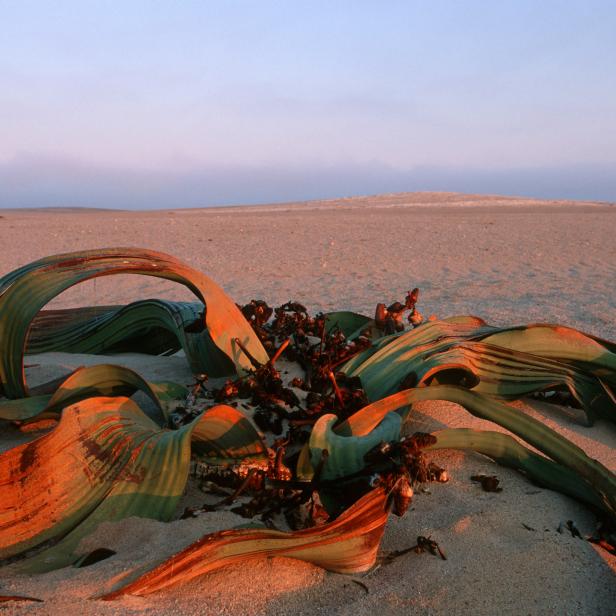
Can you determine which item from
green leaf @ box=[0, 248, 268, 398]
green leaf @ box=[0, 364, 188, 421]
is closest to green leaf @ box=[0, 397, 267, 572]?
green leaf @ box=[0, 364, 188, 421]

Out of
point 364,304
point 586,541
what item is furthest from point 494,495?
point 364,304

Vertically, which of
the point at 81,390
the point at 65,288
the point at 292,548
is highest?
the point at 65,288

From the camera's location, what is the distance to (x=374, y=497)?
1.30m

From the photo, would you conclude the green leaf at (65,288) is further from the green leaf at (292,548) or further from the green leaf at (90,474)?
the green leaf at (292,548)

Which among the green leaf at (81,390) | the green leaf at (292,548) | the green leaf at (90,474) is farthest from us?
the green leaf at (81,390)

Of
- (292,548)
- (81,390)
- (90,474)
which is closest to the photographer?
(292,548)

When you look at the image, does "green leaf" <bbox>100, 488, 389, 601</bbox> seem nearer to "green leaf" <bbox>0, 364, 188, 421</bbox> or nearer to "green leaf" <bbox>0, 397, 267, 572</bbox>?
"green leaf" <bbox>0, 397, 267, 572</bbox>

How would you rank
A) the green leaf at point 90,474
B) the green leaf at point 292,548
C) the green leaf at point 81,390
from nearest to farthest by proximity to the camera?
the green leaf at point 292,548
the green leaf at point 90,474
the green leaf at point 81,390

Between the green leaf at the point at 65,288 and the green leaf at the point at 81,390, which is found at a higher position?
the green leaf at the point at 65,288

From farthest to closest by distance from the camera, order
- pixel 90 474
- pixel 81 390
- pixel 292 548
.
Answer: pixel 81 390 < pixel 90 474 < pixel 292 548

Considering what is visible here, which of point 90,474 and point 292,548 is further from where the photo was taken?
point 90,474

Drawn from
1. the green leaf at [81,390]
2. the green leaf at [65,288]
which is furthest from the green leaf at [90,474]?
the green leaf at [65,288]

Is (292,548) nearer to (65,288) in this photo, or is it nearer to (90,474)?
(90,474)

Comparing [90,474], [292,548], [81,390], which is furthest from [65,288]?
[292,548]
